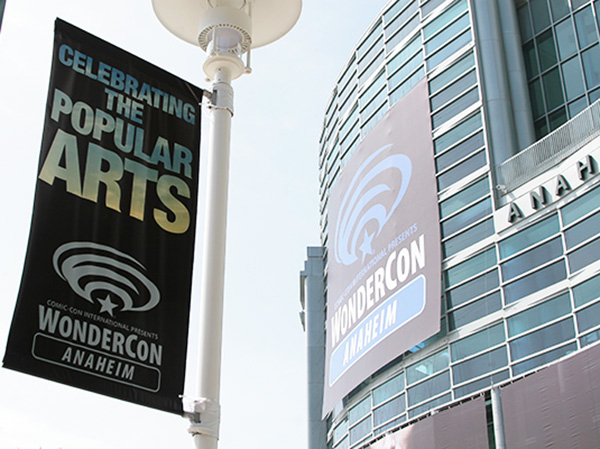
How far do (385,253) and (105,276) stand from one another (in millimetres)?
27517

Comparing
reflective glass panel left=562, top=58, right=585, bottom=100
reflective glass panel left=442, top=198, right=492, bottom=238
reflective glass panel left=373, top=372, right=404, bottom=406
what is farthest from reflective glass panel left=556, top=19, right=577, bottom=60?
reflective glass panel left=373, top=372, right=404, bottom=406

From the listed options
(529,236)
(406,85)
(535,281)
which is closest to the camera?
(535,281)

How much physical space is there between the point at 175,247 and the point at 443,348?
887 inches

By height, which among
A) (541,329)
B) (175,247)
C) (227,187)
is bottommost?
(175,247)

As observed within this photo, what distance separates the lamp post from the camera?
9.01m

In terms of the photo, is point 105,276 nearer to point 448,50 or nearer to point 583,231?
point 583,231

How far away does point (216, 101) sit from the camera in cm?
1109

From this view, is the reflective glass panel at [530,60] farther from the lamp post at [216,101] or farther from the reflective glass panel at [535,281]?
the lamp post at [216,101]

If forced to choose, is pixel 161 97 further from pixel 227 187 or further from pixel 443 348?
pixel 443 348

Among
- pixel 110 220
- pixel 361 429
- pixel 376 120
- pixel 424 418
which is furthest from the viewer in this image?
pixel 376 120

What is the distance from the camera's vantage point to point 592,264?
2512 cm

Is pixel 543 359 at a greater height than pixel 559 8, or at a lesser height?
lesser

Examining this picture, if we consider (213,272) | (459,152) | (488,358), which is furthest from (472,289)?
(213,272)

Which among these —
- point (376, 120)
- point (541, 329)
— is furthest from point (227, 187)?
point (376, 120)
